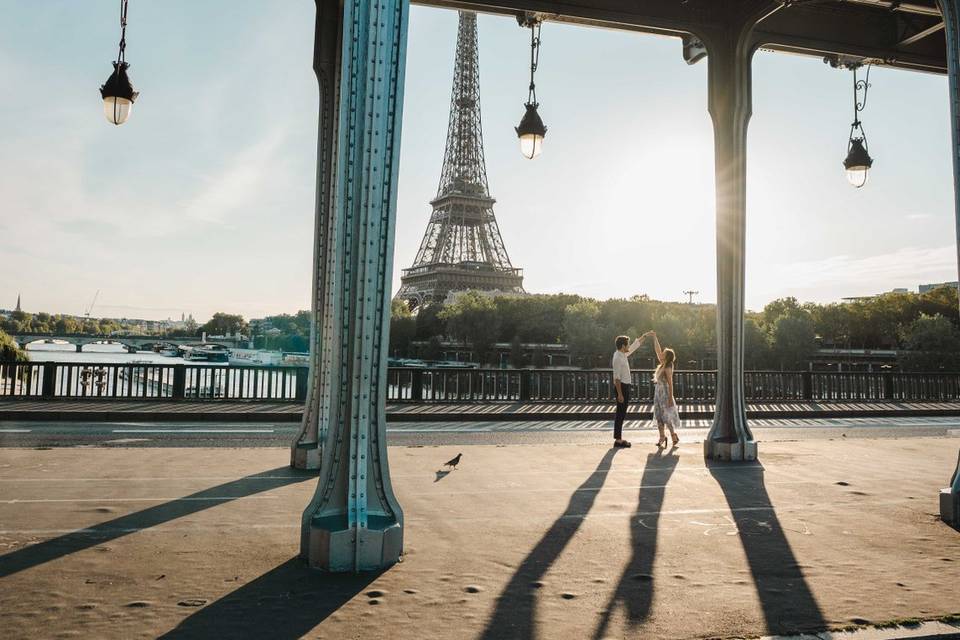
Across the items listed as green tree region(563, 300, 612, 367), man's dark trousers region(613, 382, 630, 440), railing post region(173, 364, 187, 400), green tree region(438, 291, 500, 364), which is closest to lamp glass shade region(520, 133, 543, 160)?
man's dark trousers region(613, 382, 630, 440)

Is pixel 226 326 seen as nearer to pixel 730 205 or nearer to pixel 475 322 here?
pixel 475 322

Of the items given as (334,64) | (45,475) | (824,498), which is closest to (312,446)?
(45,475)

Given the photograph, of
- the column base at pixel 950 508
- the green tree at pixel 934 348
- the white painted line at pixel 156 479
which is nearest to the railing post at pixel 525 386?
the white painted line at pixel 156 479

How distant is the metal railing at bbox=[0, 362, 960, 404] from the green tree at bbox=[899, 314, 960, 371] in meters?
41.8

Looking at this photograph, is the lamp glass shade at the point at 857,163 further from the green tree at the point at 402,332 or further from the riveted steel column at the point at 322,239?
the green tree at the point at 402,332

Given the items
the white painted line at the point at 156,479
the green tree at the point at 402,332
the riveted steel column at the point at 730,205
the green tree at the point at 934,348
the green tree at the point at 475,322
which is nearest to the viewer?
the white painted line at the point at 156,479

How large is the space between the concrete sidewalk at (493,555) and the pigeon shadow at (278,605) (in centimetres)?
2

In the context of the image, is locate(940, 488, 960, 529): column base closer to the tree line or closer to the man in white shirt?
the man in white shirt

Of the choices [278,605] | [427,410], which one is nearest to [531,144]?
[278,605]

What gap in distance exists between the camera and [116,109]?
8.83m

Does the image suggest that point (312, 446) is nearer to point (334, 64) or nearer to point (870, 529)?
point (334, 64)

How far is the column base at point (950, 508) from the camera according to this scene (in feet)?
19.1

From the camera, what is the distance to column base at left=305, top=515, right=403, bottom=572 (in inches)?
176

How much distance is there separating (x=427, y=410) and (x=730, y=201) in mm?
9063
